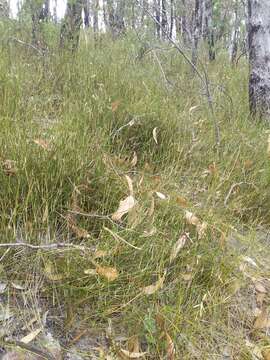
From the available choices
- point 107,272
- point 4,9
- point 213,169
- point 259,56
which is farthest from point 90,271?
point 4,9

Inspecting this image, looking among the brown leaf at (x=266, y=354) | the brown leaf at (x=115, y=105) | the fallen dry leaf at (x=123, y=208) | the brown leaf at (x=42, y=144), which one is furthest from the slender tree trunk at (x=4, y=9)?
the brown leaf at (x=266, y=354)

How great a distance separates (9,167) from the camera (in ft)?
6.17

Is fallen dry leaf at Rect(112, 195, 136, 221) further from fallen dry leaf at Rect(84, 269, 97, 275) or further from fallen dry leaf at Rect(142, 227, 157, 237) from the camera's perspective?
fallen dry leaf at Rect(84, 269, 97, 275)

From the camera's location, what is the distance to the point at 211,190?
2264 millimetres

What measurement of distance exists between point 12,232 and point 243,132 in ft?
7.04

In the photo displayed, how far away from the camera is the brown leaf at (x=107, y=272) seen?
158 cm

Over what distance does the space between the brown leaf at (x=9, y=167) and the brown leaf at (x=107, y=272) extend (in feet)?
2.11

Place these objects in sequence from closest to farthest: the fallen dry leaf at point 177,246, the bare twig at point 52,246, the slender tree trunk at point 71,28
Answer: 1. the bare twig at point 52,246
2. the fallen dry leaf at point 177,246
3. the slender tree trunk at point 71,28

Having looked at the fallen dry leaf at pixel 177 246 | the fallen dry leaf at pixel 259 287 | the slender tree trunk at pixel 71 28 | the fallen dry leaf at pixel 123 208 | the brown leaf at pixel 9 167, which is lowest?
the fallen dry leaf at pixel 259 287

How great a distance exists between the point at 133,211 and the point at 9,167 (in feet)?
2.07

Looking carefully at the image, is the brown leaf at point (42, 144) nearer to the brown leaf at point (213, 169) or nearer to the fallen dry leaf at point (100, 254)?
the fallen dry leaf at point (100, 254)

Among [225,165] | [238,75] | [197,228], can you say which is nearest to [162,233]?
[197,228]

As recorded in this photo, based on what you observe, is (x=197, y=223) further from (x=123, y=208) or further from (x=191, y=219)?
(x=123, y=208)

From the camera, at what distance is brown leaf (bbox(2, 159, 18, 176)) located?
186 centimetres
